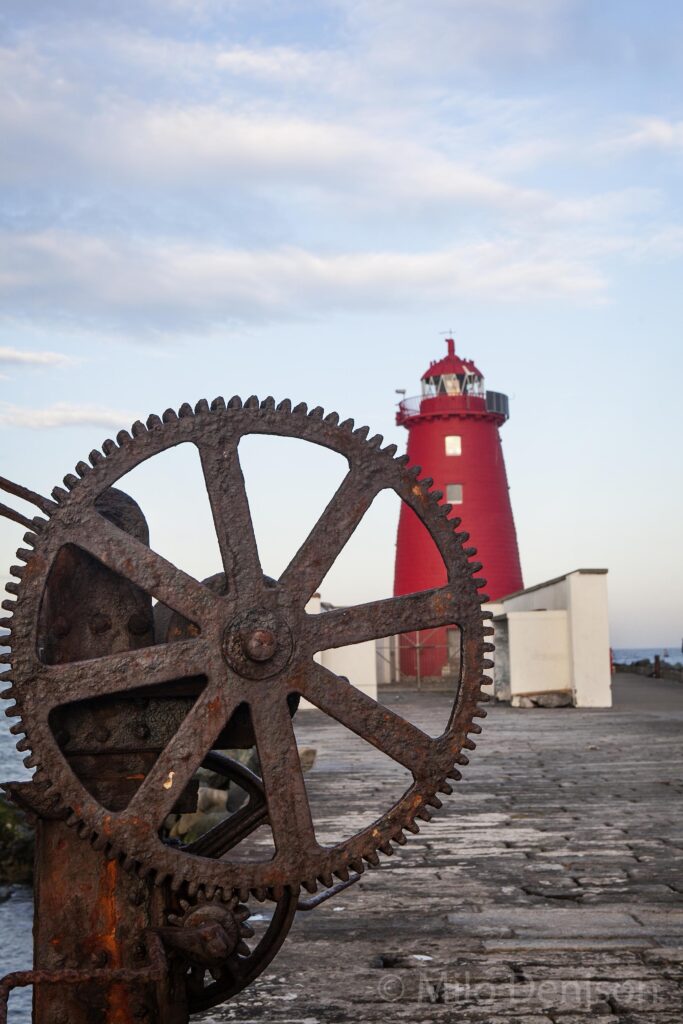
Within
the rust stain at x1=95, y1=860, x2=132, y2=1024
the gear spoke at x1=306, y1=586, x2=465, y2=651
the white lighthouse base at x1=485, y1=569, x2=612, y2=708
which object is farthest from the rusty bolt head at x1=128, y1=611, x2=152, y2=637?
the white lighthouse base at x1=485, y1=569, x2=612, y2=708

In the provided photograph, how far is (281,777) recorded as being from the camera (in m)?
3.55

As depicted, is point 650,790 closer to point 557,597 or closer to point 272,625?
point 272,625

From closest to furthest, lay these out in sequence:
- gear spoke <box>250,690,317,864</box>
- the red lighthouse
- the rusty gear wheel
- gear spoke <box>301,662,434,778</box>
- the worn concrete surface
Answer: the rusty gear wheel → gear spoke <box>250,690,317,864</box> → gear spoke <box>301,662,434,778</box> → the worn concrete surface → the red lighthouse

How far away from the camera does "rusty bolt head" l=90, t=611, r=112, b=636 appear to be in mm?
3656

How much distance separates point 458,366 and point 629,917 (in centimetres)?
3287

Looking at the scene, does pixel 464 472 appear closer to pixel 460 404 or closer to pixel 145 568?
pixel 460 404

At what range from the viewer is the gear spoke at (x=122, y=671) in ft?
11.2

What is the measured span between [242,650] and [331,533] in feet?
1.66

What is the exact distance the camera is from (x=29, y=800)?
3.43 meters

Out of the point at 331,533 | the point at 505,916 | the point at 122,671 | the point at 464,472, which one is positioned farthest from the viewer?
the point at 464,472

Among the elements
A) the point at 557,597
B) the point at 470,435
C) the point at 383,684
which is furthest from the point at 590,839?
the point at 470,435

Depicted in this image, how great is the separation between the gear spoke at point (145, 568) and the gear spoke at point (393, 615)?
0.41 m

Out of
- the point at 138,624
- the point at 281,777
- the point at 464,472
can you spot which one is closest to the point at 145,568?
the point at 138,624

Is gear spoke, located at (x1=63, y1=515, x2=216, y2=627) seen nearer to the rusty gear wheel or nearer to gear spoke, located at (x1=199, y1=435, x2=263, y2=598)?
the rusty gear wheel
